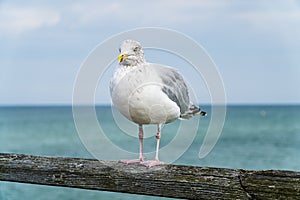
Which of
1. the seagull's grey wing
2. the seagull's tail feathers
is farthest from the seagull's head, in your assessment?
the seagull's tail feathers

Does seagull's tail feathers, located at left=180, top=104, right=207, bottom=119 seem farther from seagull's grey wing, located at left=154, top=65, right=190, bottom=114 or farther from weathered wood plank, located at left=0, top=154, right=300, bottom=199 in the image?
weathered wood plank, located at left=0, top=154, right=300, bottom=199

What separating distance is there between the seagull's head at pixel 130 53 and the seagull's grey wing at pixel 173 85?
0.44ft

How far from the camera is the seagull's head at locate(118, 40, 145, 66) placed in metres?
2.63

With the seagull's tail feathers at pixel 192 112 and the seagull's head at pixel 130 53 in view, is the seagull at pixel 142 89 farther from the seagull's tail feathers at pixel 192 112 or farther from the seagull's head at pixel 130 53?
the seagull's tail feathers at pixel 192 112

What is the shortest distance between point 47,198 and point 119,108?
8.45 m

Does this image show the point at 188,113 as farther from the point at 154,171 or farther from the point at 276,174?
the point at 276,174

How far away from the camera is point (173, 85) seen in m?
2.83

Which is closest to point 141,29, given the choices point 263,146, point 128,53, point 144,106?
point 128,53

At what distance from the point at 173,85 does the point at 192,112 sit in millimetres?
349

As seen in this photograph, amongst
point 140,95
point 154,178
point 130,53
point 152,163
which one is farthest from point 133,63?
point 154,178

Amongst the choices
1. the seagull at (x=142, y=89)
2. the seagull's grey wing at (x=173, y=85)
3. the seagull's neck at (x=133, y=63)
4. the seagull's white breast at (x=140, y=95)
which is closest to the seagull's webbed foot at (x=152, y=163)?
the seagull at (x=142, y=89)

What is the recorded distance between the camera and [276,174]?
6.72 feet

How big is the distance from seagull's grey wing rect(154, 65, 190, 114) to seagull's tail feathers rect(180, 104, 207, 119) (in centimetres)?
4

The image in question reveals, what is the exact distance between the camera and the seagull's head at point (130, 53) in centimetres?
263
